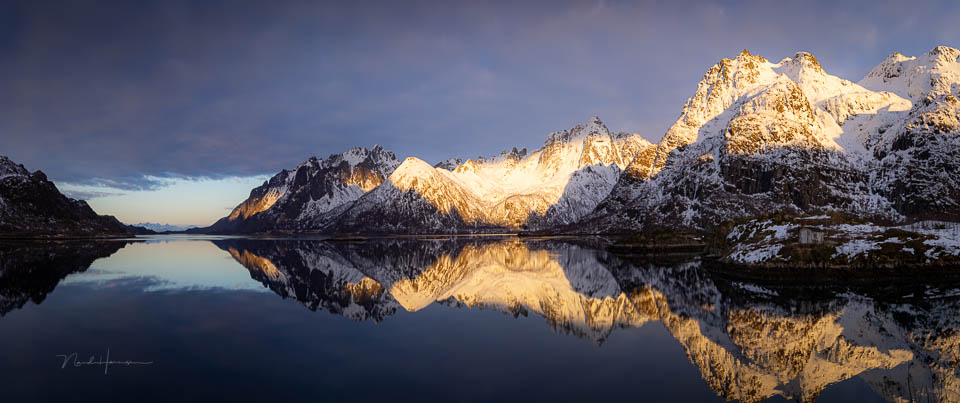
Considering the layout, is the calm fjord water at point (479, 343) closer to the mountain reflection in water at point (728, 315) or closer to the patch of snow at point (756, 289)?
the mountain reflection in water at point (728, 315)

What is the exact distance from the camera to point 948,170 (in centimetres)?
18038

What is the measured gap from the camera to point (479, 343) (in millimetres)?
25672

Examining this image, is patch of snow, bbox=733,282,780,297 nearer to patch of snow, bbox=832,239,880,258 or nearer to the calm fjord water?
the calm fjord water

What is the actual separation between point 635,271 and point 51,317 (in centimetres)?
5830

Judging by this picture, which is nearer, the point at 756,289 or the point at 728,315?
the point at 728,315

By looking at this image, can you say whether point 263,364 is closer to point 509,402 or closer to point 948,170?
point 509,402

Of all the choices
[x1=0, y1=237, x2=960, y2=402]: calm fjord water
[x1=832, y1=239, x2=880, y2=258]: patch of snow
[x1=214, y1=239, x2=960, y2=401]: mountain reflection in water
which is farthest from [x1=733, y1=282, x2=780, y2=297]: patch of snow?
[x1=832, y1=239, x2=880, y2=258]: patch of snow

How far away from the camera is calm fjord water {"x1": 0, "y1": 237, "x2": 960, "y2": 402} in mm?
17641

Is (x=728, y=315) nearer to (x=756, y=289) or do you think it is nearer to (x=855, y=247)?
(x=756, y=289)

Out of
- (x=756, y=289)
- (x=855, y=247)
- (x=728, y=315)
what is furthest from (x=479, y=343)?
(x=855, y=247)

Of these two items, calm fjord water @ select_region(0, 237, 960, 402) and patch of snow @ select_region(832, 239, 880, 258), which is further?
patch of snow @ select_region(832, 239, 880, 258)

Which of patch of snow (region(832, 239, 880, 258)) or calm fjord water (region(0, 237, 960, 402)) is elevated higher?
patch of snow (region(832, 239, 880, 258))

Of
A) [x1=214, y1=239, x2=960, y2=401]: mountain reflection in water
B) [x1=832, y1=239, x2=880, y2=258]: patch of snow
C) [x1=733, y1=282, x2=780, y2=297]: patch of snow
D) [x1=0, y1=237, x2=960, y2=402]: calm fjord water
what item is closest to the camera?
[x1=0, y1=237, x2=960, y2=402]: calm fjord water

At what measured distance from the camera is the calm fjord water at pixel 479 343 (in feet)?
57.9
